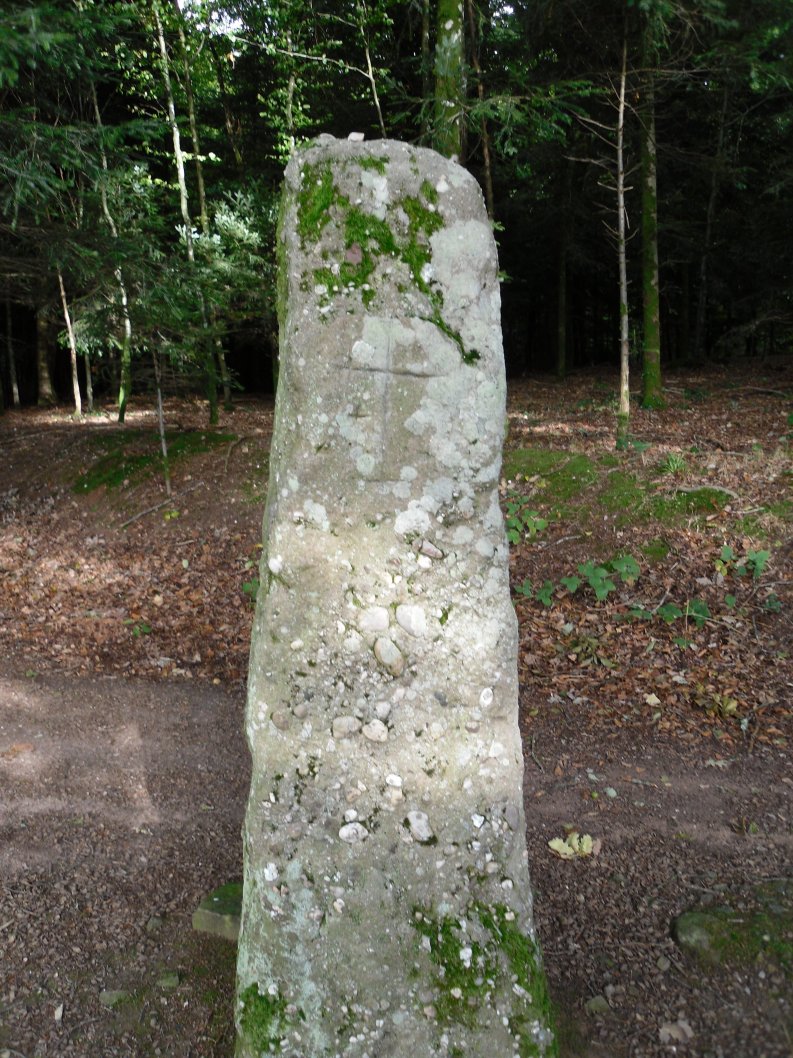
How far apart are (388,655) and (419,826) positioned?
1.96ft

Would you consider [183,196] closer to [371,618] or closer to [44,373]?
[44,373]

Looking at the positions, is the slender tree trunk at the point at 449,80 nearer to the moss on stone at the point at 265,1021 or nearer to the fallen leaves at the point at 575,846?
the fallen leaves at the point at 575,846

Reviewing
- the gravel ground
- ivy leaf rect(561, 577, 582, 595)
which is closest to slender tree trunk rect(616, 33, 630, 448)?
ivy leaf rect(561, 577, 582, 595)

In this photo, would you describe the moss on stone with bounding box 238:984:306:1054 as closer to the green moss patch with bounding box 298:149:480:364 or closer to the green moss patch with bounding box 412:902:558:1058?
the green moss patch with bounding box 412:902:558:1058

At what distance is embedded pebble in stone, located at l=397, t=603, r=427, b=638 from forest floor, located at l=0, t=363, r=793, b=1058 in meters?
1.78

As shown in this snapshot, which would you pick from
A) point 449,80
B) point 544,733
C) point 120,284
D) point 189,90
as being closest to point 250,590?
point 544,733

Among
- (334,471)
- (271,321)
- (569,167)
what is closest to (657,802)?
(334,471)

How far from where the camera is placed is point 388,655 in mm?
2561

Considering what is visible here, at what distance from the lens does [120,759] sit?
527cm

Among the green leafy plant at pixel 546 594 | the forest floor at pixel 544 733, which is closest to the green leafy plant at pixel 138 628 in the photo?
the forest floor at pixel 544 733

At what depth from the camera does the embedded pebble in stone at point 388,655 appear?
2.56 meters

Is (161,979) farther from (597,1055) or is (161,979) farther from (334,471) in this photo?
(334,471)

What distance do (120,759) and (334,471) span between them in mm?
3687

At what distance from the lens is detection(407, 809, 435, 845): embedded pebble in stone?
2.57m
